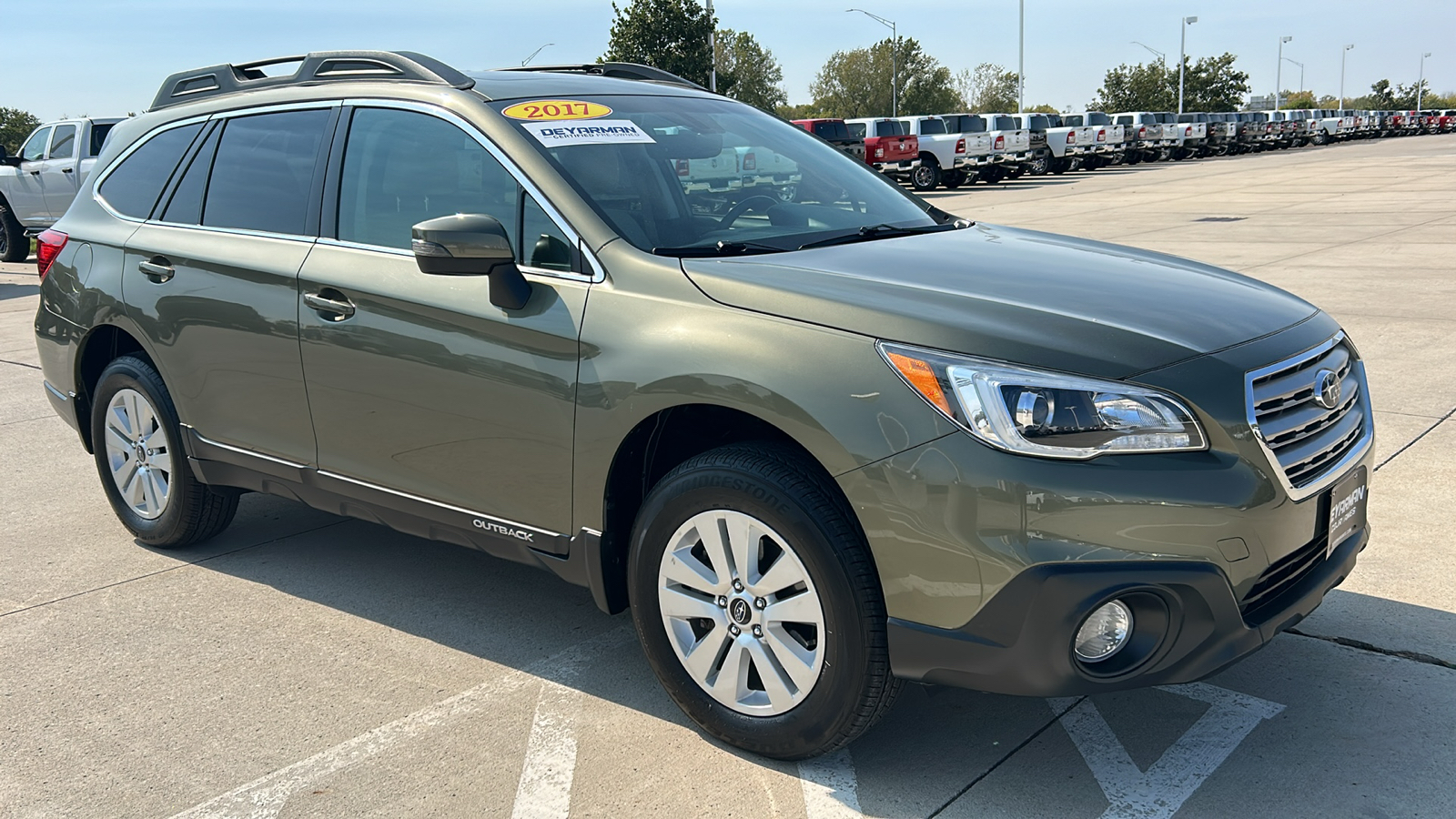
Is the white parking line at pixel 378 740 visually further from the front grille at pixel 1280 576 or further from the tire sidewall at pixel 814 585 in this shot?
the front grille at pixel 1280 576

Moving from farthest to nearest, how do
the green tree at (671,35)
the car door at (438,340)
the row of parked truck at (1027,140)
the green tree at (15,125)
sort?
the green tree at (15,125) < the green tree at (671,35) < the row of parked truck at (1027,140) < the car door at (438,340)

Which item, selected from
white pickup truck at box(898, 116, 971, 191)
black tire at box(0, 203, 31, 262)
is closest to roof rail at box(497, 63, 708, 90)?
black tire at box(0, 203, 31, 262)

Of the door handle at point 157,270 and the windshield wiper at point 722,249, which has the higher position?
the windshield wiper at point 722,249

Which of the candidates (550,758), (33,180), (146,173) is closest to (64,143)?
(33,180)

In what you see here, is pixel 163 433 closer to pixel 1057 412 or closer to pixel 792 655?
pixel 792 655

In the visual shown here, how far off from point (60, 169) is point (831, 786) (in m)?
18.7

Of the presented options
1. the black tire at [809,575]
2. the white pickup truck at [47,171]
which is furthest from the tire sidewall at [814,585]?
the white pickup truck at [47,171]

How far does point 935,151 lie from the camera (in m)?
31.1

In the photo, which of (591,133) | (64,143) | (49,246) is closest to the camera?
(591,133)

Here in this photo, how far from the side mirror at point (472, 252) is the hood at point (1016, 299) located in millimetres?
512

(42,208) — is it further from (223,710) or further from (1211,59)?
(1211,59)

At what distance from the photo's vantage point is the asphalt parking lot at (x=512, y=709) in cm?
301

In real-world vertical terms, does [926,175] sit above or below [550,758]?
above

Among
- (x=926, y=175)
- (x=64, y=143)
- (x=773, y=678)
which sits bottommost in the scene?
(x=773, y=678)
